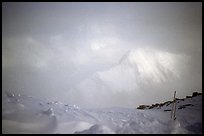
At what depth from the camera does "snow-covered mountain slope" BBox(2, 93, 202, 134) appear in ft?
19.9

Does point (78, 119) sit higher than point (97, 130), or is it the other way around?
point (78, 119)

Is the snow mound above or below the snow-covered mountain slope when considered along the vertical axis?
below

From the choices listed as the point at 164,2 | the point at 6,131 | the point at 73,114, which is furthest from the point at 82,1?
the point at 6,131

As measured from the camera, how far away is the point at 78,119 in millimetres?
6277

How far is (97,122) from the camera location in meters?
6.30

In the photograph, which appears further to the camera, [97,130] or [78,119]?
[78,119]

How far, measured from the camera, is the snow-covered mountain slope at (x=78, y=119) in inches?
239

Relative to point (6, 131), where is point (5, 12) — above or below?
above

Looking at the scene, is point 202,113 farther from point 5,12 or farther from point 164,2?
point 5,12

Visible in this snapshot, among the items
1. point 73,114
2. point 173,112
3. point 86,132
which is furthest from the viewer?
point 173,112

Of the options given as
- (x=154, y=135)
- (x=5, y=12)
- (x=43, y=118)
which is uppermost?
(x=5, y=12)

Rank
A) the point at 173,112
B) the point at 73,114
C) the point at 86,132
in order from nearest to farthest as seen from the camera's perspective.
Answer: the point at 86,132 → the point at 73,114 → the point at 173,112

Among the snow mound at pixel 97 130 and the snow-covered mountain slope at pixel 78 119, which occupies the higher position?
the snow-covered mountain slope at pixel 78 119

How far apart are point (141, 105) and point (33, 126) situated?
3.12m
